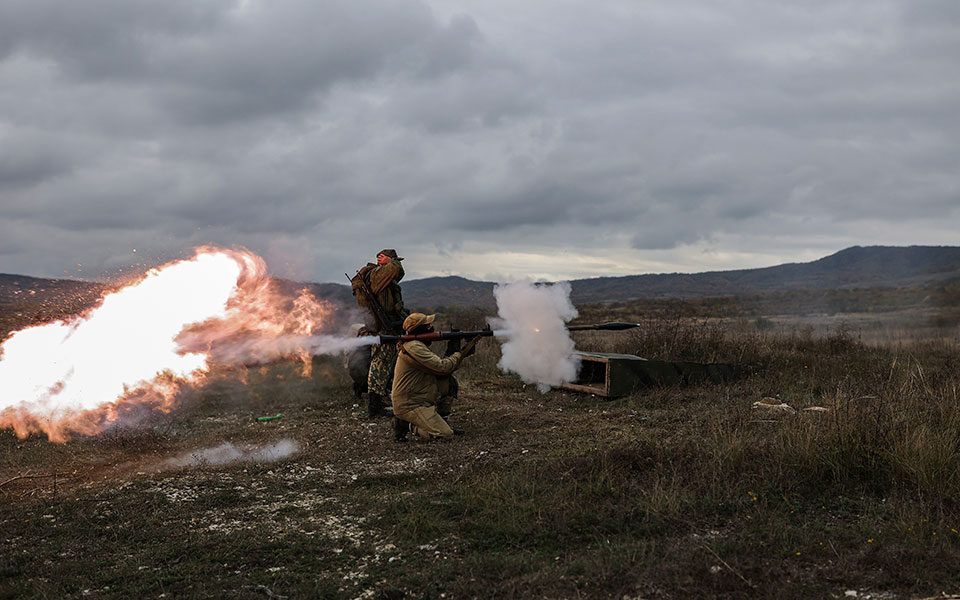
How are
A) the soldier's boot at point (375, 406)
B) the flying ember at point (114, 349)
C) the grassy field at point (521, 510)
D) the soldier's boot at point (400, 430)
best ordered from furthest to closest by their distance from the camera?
the soldier's boot at point (375, 406), the soldier's boot at point (400, 430), the flying ember at point (114, 349), the grassy field at point (521, 510)

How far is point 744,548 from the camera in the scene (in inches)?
190

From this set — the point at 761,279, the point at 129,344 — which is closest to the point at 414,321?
the point at 129,344

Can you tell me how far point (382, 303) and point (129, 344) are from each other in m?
3.73

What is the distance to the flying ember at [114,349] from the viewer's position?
8.71m

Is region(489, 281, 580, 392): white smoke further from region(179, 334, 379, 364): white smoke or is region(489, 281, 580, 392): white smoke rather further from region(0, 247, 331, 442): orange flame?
region(0, 247, 331, 442): orange flame

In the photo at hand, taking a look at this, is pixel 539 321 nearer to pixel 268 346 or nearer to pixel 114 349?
pixel 268 346

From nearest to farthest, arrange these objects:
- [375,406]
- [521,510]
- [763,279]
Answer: [521,510] → [375,406] → [763,279]

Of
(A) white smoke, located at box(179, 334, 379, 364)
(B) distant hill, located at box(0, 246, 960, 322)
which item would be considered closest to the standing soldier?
(A) white smoke, located at box(179, 334, 379, 364)

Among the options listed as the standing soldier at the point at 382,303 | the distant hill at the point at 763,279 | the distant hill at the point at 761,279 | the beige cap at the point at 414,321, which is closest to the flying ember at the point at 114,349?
the standing soldier at the point at 382,303

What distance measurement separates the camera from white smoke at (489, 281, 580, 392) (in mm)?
11195

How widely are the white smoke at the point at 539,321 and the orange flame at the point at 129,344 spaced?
146 inches

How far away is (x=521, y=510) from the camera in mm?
5703

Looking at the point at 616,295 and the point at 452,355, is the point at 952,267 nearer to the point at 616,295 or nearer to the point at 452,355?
the point at 616,295

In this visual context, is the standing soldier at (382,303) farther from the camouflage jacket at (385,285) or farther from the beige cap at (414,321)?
the beige cap at (414,321)
